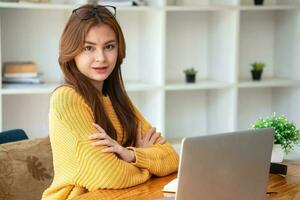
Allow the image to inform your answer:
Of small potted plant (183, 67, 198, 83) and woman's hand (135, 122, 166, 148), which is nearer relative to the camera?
woman's hand (135, 122, 166, 148)

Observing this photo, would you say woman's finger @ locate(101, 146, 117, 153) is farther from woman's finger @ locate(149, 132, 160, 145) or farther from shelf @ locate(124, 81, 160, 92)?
shelf @ locate(124, 81, 160, 92)

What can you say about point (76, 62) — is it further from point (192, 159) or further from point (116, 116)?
point (192, 159)

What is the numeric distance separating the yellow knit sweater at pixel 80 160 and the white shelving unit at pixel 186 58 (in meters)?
1.48

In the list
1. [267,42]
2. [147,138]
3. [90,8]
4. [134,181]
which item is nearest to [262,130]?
[134,181]

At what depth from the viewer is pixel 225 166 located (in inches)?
65.6

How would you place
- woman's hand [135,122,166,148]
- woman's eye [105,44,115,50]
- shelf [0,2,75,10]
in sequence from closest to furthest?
woman's eye [105,44,115,50]
woman's hand [135,122,166,148]
shelf [0,2,75,10]

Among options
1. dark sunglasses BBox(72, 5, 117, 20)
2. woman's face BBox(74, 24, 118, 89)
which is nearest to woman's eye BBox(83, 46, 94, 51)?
woman's face BBox(74, 24, 118, 89)

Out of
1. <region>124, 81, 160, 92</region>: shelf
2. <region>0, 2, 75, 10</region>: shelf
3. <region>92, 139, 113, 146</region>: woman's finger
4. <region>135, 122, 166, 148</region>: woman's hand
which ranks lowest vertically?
<region>135, 122, 166, 148</region>: woman's hand

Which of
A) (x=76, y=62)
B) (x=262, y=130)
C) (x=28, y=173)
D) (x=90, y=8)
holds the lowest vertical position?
(x=28, y=173)

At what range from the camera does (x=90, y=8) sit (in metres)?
2.22

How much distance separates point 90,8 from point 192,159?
0.87m

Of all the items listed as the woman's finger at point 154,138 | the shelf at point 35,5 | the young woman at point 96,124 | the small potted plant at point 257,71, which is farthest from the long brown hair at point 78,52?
the small potted plant at point 257,71

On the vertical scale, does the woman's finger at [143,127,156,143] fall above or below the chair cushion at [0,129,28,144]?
above

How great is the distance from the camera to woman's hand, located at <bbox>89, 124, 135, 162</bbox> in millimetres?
2047
